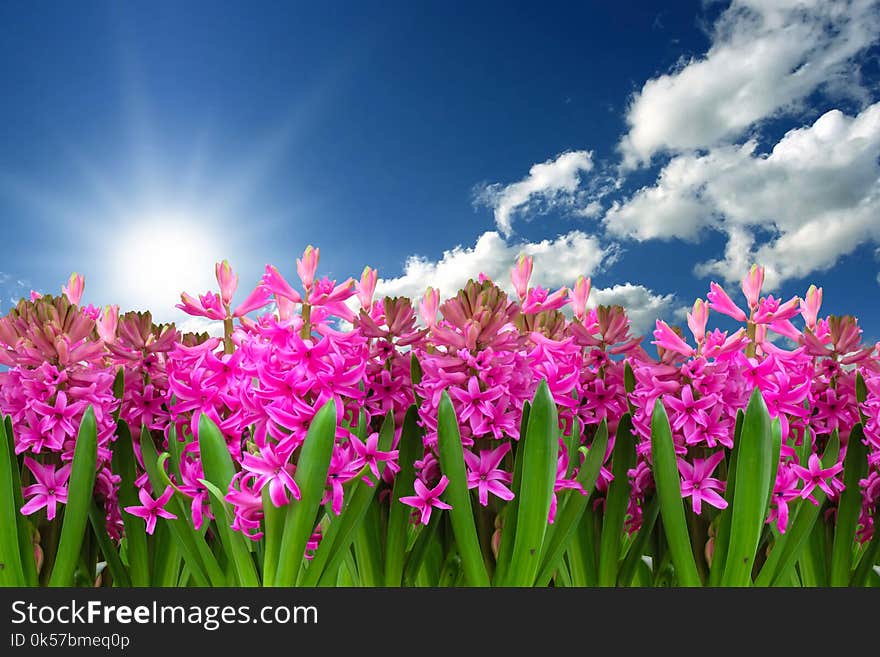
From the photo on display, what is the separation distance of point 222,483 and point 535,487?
50.9 inches

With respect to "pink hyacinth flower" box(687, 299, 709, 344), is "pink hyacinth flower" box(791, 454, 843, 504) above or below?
below

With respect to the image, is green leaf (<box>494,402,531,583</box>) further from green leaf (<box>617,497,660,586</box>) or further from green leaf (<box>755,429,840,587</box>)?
green leaf (<box>755,429,840,587</box>)

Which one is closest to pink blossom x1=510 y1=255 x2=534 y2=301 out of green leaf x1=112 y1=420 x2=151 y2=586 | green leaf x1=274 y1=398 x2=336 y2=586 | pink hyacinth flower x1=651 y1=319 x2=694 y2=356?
pink hyacinth flower x1=651 y1=319 x2=694 y2=356

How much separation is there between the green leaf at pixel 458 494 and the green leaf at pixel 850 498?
1.91m

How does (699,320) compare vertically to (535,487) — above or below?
above

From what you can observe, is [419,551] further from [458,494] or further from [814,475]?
→ [814,475]

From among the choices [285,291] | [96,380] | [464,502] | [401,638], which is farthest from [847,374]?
[96,380]

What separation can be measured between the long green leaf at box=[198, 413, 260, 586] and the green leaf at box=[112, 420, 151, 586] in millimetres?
498

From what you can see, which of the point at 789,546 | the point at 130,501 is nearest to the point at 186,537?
the point at 130,501

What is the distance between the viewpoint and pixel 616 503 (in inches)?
141

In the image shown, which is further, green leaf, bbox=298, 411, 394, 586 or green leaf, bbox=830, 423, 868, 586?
green leaf, bbox=830, 423, 868, 586

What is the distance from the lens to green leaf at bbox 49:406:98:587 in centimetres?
319

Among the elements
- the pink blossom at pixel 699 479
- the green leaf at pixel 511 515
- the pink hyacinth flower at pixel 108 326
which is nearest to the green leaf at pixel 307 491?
the green leaf at pixel 511 515

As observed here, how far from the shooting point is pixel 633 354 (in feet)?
12.2
